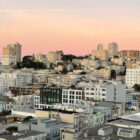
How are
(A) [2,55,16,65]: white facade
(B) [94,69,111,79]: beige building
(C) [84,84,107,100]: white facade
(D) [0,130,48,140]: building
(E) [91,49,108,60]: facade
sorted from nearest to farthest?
(D) [0,130,48,140]: building, (C) [84,84,107,100]: white facade, (B) [94,69,111,79]: beige building, (A) [2,55,16,65]: white facade, (E) [91,49,108,60]: facade

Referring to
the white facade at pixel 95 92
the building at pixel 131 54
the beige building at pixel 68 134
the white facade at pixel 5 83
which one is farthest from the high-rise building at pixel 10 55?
the beige building at pixel 68 134

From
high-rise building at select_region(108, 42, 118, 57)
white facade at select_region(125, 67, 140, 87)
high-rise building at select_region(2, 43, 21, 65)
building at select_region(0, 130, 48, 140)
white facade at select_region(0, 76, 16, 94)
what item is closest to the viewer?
building at select_region(0, 130, 48, 140)

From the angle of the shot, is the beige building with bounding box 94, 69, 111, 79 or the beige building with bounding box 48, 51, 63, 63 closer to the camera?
the beige building with bounding box 94, 69, 111, 79

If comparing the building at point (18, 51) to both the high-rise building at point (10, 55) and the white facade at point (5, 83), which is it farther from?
the white facade at point (5, 83)

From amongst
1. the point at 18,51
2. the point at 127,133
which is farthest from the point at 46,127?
the point at 18,51

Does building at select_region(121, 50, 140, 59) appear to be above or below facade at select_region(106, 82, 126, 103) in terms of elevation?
above

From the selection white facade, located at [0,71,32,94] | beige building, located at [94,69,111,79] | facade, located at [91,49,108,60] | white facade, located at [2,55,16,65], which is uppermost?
facade, located at [91,49,108,60]

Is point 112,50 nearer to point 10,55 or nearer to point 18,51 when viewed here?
point 18,51

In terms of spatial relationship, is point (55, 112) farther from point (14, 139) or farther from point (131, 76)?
point (131, 76)

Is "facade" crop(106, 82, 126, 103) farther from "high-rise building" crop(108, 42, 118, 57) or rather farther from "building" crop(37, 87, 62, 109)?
"high-rise building" crop(108, 42, 118, 57)

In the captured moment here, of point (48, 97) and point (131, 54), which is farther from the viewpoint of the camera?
point (131, 54)

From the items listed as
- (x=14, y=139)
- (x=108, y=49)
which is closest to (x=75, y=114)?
(x=14, y=139)

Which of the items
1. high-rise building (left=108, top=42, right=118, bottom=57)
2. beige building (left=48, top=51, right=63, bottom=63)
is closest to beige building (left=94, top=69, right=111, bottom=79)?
beige building (left=48, top=51, right=63, bottom=63)
